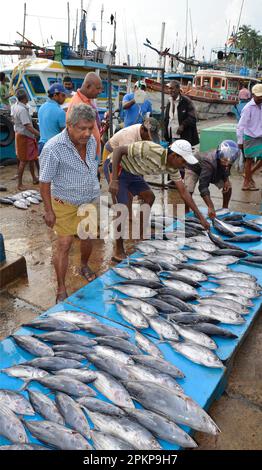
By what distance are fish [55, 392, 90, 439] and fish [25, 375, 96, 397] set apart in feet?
0.16

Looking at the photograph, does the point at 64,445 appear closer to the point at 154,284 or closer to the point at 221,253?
the point at 154,284

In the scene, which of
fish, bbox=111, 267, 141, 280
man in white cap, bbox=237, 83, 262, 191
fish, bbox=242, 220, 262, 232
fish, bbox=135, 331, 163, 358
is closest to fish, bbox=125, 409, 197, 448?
fish, bbox=135, 331, 163, 358

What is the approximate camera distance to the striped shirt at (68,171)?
9.89ft

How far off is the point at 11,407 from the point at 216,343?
148cm

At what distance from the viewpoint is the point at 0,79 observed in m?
10.9

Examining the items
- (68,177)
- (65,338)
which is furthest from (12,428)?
(68,177)

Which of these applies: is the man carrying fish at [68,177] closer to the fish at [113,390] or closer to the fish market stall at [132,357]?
the fish market stall at [132,357]

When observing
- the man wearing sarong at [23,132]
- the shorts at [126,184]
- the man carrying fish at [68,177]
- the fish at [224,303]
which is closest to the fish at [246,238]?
the shorts at [126,184]

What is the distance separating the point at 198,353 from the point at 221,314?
54cm

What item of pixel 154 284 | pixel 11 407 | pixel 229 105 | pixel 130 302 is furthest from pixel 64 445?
pixel 229 105

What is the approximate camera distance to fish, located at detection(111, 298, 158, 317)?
298 centimetres

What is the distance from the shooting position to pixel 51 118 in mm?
5398

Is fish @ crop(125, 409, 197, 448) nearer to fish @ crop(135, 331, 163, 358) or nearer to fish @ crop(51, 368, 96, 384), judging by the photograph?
fish @ crop(51, 368, 96, 384)

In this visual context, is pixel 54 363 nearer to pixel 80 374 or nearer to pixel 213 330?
pixel 80 374
